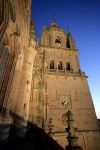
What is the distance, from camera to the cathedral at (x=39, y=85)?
8125 mm

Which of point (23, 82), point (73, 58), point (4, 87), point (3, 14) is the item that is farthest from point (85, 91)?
point (3, 14)

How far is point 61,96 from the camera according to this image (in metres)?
16.5

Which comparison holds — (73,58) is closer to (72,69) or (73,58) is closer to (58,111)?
(72,69)

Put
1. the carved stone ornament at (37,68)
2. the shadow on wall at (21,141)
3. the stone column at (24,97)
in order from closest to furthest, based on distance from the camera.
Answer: the shadow on wall at (21,141) → the stone column at (24,97) → the carved stone ornament at (37,68)

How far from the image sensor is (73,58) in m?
21.7

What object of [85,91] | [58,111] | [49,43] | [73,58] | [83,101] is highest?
[49,43]

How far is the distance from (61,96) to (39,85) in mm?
3524

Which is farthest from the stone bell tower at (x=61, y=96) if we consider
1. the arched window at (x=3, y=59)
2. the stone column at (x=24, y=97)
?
the arched window at (x=3, y=59)

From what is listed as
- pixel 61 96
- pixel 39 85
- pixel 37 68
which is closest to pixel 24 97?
pixel 39 85

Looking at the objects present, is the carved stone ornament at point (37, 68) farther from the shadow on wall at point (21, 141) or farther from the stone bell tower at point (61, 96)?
the shadow on wall at point (21, 141)

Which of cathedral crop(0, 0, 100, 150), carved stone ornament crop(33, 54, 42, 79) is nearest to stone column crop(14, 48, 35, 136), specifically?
cathedral crop(0, 0, 100, 150)

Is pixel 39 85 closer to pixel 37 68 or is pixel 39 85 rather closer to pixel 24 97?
pixel 37 68

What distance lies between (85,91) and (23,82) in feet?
33.4

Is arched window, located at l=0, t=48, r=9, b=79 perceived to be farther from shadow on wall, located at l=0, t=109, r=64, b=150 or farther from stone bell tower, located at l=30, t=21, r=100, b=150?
stone bell tower, located at l=30, t=21, r=100, b=150
